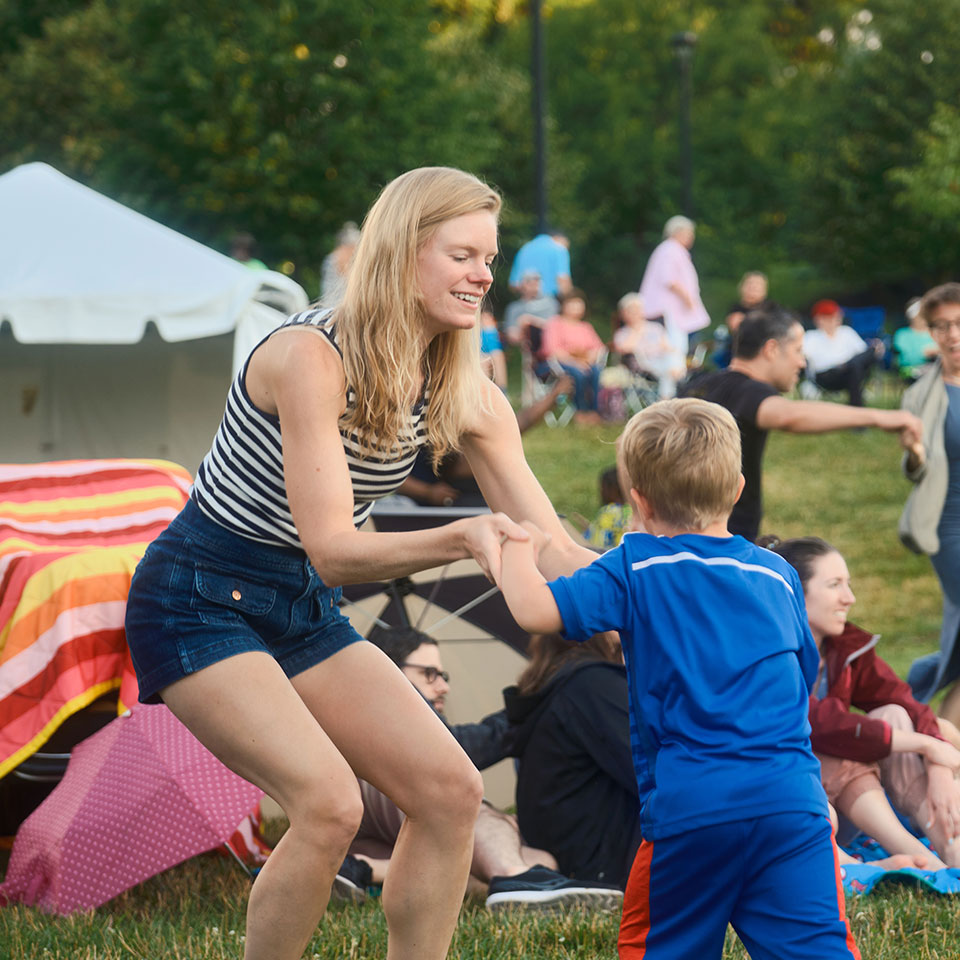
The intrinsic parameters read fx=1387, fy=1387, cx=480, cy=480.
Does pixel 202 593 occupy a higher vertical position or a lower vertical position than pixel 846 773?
higher

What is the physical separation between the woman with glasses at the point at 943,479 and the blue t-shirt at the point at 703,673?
3219 mm

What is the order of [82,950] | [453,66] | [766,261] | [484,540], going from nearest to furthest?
[484,540] → [82,950] → [453,66] → [766,261]

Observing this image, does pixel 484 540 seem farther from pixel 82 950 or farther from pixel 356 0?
pixel 356 0

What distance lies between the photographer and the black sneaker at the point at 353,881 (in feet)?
13.6

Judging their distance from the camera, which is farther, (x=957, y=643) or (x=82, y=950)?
(x=957, y=643)

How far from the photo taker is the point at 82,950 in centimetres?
363

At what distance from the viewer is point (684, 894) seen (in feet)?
8.45

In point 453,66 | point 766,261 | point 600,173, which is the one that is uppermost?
point 453,66

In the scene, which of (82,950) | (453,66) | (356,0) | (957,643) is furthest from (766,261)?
(82,950)

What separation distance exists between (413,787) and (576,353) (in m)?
12.7

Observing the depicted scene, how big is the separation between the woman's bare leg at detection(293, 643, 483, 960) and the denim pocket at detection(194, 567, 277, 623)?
0.19 meters

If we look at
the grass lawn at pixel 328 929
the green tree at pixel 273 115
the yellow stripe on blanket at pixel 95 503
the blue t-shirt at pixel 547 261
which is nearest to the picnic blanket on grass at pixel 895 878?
the grass lawn at pixel 328 929

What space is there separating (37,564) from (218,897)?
1.21 metres

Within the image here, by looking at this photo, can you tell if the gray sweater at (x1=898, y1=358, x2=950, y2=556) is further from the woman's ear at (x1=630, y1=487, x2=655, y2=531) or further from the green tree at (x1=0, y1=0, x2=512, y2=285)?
the green tree at (x1=0, y1=0, x2=512, y2=285)
